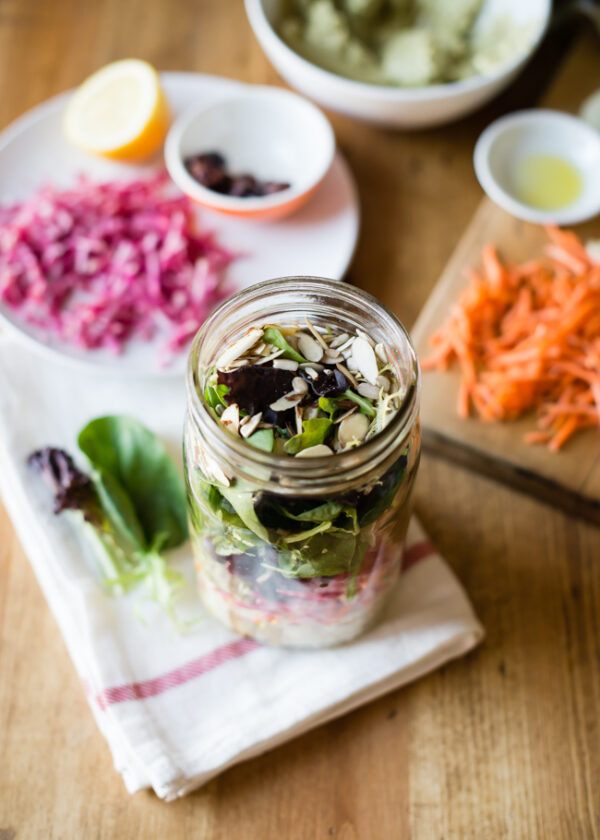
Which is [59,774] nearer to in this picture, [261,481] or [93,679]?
[93,679]

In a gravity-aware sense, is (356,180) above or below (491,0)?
below

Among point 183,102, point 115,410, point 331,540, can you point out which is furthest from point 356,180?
point 331,540

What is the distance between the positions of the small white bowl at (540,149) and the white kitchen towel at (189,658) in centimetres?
69

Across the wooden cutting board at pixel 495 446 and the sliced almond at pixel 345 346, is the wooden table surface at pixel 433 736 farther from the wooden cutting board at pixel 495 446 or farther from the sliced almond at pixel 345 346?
the sliced almond at pixel 345 346

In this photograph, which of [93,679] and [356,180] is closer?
[93,679]

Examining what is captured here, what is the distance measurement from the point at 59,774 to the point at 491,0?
1571 mm

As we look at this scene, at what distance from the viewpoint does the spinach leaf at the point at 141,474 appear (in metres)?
1.20

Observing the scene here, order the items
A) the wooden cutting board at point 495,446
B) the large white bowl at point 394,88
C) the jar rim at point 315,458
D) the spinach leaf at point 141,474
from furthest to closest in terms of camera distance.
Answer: the large white bowl at point 394,88 → the wooden cutting board at point 495,446 → the spinach leaf at point 141,474 → the jar rim at point 315,458

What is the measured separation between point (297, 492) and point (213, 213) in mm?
867

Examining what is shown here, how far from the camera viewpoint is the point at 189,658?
1.15 meters

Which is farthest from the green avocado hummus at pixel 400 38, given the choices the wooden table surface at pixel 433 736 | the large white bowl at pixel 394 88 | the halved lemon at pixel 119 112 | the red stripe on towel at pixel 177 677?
the red stripe on towel at pixel 177 677

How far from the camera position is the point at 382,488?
2.86ft

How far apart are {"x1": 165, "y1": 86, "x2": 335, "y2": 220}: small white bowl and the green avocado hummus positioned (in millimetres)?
125

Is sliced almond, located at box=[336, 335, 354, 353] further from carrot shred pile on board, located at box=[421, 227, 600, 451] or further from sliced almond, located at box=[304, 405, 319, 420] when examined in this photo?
carrot shred pile on board, located at box=[421, 227, 600, 451]
